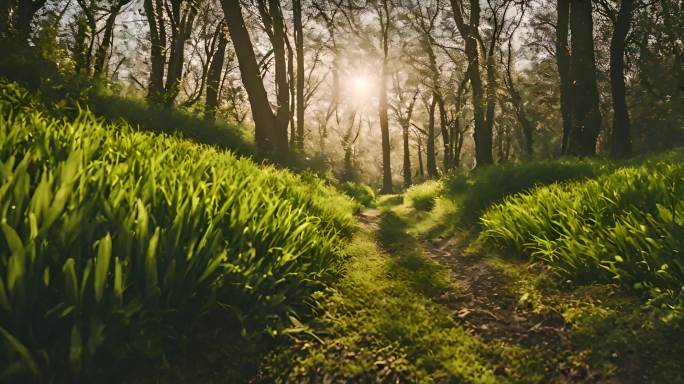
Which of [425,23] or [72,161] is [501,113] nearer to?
[425,23]

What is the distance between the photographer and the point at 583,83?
984 centimetres

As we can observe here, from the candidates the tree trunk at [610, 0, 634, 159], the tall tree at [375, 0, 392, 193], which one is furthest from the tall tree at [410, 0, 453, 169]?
the tree trunk at [610, 0, 634, 159]

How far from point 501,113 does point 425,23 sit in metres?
14.1

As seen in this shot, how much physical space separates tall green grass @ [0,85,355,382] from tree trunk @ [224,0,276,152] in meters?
6.79

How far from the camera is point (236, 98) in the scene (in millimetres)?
22750

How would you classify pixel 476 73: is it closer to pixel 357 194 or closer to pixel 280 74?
pixel 357 194

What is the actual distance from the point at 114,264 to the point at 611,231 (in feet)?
12.6

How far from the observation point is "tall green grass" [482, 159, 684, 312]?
2.88m

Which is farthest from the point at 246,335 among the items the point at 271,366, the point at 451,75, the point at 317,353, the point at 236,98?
the point at 451,75

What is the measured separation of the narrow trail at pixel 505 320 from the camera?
237 centimetres

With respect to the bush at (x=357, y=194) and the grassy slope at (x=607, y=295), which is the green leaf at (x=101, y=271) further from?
the bush at (x=357, y=194)

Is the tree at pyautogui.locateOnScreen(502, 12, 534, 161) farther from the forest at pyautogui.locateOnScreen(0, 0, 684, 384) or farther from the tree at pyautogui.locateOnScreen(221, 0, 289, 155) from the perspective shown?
the forest at pyautogui.locateOnScreen(0, 0, 684, 384)

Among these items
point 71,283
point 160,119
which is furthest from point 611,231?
point 160,119

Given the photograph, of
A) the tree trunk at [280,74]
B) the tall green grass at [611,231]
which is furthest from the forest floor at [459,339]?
the tree trunk at [280,74]
